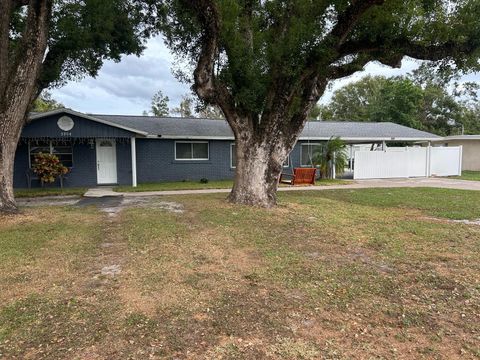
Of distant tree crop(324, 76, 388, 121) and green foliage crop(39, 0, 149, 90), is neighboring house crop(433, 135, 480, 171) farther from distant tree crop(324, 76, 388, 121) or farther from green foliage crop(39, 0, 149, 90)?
green foliage crop(39, 0, 149, 90)

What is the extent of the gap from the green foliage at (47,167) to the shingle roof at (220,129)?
3.40 meters

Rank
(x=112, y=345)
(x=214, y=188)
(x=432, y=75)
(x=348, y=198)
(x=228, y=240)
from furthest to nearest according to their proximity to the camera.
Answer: (x=214, y=188), (x=348, y=198), (x=432, y=75), (x=228, y=240), (x=112, y=345)

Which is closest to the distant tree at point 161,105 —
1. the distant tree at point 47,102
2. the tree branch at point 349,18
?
the distant tree at point 47,102

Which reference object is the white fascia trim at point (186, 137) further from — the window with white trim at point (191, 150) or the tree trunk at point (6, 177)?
the tree trunk at point (6, 177)

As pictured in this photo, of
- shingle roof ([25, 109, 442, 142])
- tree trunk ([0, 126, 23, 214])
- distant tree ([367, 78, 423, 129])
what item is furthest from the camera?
distant tree ([367, 78, 423, 129])

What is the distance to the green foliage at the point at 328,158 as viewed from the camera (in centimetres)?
1928

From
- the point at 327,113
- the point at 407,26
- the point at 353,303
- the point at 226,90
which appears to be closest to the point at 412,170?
the point at 407,26

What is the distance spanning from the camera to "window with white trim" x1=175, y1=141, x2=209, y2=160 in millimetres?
18250

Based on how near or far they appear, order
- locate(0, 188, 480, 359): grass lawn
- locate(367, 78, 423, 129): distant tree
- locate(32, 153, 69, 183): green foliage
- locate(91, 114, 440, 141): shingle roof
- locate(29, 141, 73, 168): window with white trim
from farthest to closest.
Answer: locate(367, 78, 423, 129): distant tree, locate(91, 114, 440, 141): shingle roof, locate(29, 141, 73, 168): window with white trim, locate(32, 153, 69, 183): green foliage, locate(0, 188, 480, 359): grass lawn

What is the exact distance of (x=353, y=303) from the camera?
3754mm

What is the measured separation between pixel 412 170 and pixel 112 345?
71.0 feet

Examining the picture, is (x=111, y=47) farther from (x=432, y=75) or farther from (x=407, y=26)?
(x=432, y=75)

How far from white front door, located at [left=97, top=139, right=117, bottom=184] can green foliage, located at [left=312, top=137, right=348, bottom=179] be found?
1029 centimetres

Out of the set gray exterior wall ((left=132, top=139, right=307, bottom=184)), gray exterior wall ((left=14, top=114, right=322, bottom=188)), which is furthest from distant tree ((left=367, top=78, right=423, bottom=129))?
gray exterior wall ((left=132, top=139, right=307, bottom=184))
